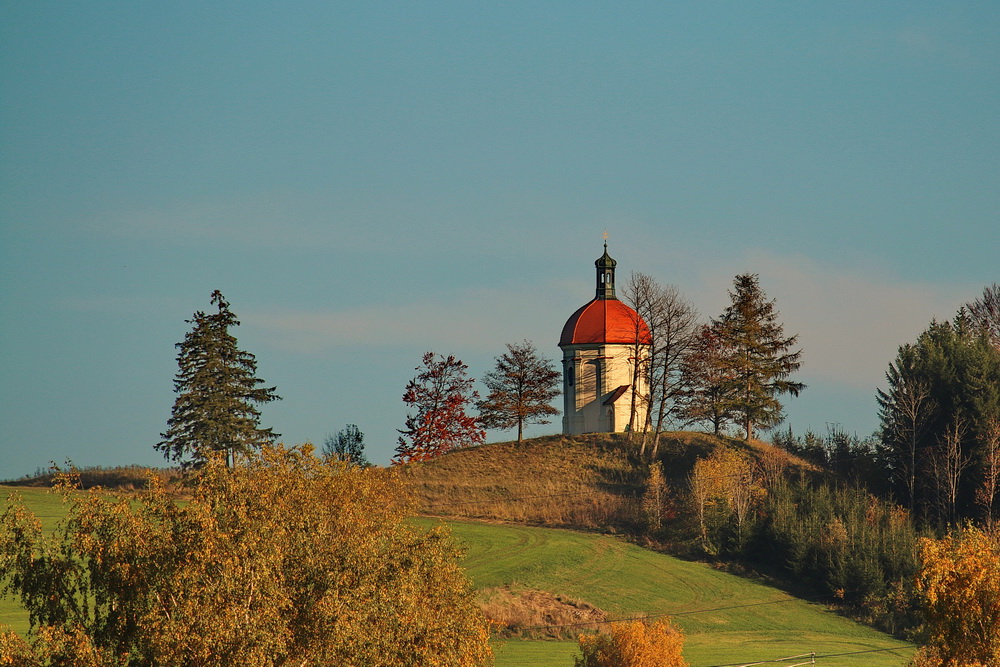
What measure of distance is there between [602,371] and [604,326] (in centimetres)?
283

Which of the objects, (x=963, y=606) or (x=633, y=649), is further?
(x=633, y=649)

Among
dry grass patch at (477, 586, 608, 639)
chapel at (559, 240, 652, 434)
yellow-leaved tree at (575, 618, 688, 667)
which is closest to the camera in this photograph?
yellow-leaved tree at (575, 618, 688, 667)

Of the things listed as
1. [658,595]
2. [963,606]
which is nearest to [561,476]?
[658,595]

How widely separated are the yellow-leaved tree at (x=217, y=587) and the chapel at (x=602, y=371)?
50.0 metres

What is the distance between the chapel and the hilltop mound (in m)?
1.63

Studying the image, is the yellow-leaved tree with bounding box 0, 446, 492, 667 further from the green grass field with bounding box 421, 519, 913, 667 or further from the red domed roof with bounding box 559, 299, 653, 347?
the red domed roof with bounding box 559, 299, 653, 347

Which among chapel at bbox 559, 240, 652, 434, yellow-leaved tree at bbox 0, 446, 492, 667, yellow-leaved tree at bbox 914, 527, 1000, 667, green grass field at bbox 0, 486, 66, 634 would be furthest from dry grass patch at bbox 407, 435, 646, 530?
yellow-leaved tree at bbox 0, 446, 492, 667

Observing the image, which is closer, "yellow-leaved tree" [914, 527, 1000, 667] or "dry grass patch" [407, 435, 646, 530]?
"yellow-leaved tree" [914, 527, 1000, 667]

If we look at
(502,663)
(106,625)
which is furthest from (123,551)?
(502,663)

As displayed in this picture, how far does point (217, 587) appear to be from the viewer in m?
20.6

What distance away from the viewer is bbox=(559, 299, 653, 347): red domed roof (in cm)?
7588

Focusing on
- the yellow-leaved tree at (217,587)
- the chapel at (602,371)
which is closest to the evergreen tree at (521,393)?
the chapel at (602,371)

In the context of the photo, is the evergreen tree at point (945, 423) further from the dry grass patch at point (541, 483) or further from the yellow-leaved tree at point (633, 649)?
the yellow-leaved tree at point (633, 649)

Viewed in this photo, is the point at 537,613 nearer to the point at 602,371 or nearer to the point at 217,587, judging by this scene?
the point at 217,587
